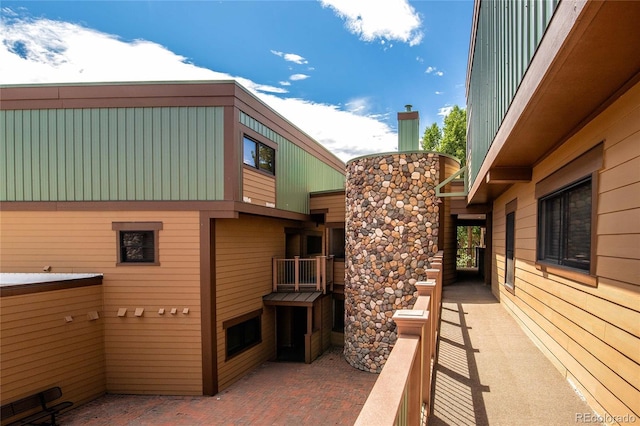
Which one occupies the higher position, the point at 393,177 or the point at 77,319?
the point at 393,177

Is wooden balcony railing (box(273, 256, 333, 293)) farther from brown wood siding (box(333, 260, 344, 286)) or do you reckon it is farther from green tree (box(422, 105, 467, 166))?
green tree (box(422, 105, 467, 166))

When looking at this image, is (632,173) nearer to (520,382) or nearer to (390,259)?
(520,382)

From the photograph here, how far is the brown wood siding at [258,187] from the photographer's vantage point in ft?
29.0

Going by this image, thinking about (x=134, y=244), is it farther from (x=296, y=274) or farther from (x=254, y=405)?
(x=296, y=274)

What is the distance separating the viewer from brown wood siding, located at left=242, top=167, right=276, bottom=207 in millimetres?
8844

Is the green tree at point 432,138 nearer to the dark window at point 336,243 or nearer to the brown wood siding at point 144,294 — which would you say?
the dark window at point 336,243

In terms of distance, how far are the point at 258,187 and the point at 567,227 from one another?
7.67 m

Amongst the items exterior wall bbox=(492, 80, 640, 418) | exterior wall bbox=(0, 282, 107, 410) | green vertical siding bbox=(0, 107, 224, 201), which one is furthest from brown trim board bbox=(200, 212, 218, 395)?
exterior wall bbox=(492, 80, 640, 418)

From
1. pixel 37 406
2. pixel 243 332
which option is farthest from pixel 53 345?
pixel 243 332

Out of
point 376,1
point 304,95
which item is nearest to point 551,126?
point 376,1

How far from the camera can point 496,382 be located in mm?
2936

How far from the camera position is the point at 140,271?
813 cm

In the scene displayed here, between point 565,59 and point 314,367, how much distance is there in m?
10.3

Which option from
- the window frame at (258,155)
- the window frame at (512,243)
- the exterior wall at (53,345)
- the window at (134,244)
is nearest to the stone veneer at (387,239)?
the window frame at (258,155)
